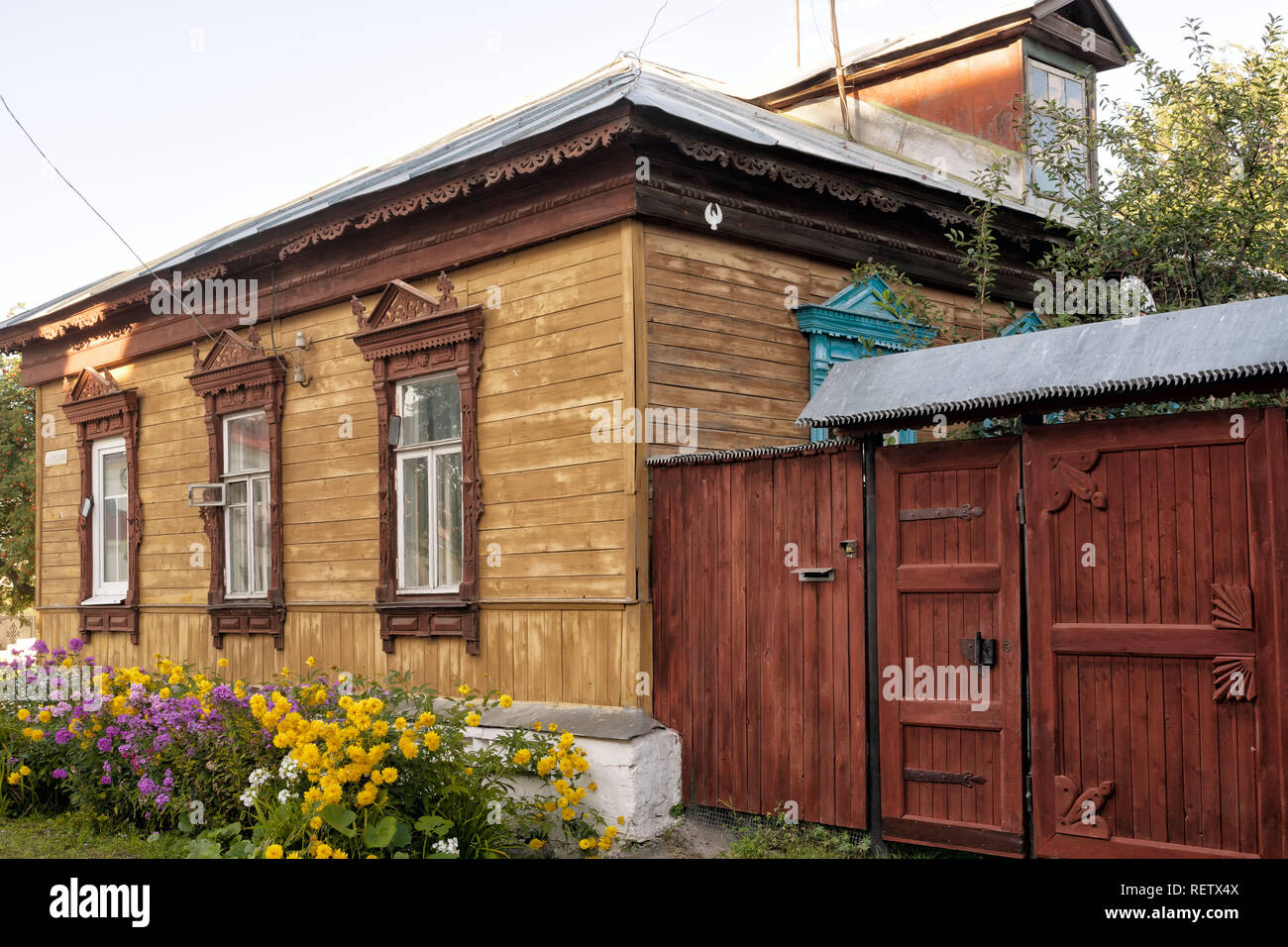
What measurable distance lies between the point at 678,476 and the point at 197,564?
6408 millimetres

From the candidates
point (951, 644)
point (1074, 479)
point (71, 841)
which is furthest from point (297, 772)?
point (1074, 479)

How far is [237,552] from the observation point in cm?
1199

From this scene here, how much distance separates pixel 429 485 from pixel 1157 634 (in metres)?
5.69

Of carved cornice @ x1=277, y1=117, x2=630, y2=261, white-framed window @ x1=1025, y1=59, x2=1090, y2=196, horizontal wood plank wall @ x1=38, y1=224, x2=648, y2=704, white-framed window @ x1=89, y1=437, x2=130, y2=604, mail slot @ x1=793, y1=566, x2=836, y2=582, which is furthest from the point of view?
white-framed window @ x1=89, y1=437, x2=130, y2=604

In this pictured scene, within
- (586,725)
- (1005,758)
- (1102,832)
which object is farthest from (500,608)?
(1102,832)

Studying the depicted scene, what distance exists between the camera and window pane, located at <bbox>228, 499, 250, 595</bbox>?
11.9 meters

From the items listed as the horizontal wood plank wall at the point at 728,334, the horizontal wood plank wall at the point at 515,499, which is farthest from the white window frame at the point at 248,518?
the horizontal wood plank wall at the point at 728,334

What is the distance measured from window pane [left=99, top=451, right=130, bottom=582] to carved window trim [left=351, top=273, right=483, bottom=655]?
16.5ft

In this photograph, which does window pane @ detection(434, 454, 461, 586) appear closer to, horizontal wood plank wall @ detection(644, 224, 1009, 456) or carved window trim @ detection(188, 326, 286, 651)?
horizontal wood plank wall @ detection(644, 224, 1009, 456)

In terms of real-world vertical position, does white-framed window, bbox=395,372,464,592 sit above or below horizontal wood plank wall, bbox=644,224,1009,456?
below

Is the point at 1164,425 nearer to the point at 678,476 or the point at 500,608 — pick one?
the point at 678,476

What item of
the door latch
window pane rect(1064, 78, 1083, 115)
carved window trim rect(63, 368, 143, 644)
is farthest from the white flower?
window pane rect(1064, 78, 1083, 115)

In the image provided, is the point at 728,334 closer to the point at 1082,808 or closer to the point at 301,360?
the point at 1082,808

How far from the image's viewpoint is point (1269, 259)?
380 inches
